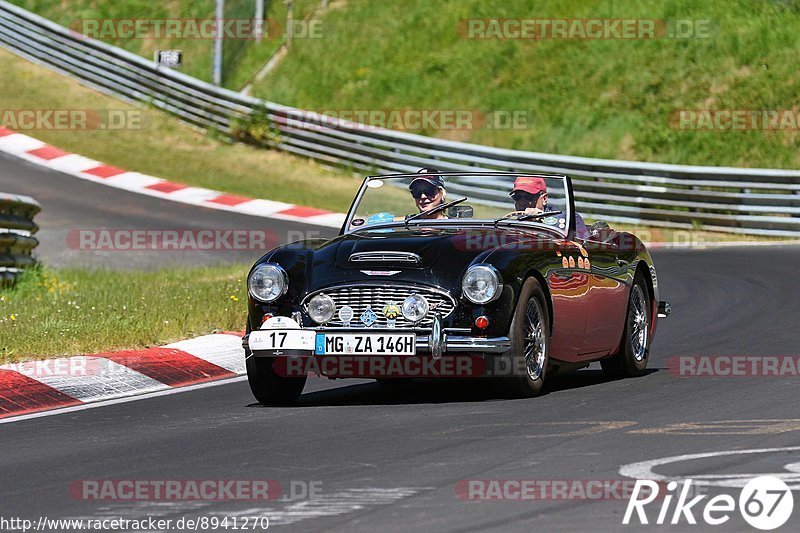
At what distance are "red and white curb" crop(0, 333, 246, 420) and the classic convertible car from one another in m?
1.17

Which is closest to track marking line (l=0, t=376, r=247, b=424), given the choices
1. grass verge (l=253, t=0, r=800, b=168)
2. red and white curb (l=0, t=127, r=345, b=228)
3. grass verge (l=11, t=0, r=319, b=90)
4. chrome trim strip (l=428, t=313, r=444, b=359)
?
chrome trim strip (l=428, t=313, r=444, b=359)

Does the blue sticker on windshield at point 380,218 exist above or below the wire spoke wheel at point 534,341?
above

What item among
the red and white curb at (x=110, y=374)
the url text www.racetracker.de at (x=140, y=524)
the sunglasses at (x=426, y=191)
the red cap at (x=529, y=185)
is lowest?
the url text www.racetracker.de at (x=140, y=524)

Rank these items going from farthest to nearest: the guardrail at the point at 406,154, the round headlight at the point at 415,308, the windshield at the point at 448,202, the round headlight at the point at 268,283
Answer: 1. the guardrail at the point at 406,154
2. the windshield at the point at 448,202
3. the round headlight at the point at 268,283
4. the round headlight at the point at 415,308

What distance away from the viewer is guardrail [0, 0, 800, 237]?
898 inches

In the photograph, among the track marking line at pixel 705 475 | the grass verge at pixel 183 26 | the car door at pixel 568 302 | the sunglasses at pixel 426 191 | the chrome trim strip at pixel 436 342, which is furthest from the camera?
the grass verge at pixel 183 26

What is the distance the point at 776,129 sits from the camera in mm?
26109

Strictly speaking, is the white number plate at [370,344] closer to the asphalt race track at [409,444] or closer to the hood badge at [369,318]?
the hood badge at [369,318]

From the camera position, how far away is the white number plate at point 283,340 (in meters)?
8.58

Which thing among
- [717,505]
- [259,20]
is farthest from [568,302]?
[259,20]

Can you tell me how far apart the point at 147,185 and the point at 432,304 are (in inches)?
706

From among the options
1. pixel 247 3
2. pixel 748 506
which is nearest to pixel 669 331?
pixel 748 506

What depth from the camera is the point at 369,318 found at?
857 cm

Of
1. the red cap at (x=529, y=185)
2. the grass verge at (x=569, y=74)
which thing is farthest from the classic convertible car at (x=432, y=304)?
the grass verge at (x=569, y=74)
